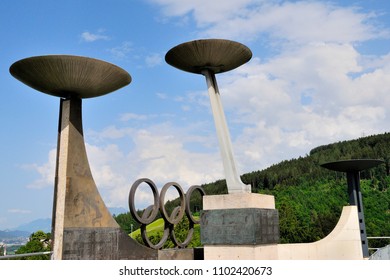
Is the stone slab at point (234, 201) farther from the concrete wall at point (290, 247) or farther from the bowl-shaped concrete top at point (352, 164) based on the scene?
the bowl-shaped concrete top at point (352, 164)

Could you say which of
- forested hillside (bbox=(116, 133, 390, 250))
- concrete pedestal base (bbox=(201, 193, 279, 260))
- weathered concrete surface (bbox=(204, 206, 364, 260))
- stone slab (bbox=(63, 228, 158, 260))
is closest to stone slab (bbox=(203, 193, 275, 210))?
concrete pedestal base (bbox=(201, 193, 279, 260))

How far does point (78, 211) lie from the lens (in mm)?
9938

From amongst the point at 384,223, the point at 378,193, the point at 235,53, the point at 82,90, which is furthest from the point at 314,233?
the point at 82,90

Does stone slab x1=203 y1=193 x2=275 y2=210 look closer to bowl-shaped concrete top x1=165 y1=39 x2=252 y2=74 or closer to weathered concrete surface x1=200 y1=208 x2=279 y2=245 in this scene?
weathered concrete surface x1=200 y1=208 x2=279 y2=245

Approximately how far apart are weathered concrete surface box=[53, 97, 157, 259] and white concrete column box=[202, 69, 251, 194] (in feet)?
9.29

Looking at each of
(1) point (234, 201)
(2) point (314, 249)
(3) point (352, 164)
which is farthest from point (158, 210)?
(3) point (352, 164)

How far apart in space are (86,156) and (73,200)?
3.91ft

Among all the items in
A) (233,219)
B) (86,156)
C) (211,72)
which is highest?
(211,72)

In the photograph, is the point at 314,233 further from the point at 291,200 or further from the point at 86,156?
the point at 86,156

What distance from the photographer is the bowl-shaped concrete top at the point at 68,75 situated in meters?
9.41

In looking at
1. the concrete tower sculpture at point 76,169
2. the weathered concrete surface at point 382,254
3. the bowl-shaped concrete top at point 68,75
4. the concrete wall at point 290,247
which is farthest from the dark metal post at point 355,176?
the bowl-shaped concrete top at point 68,75

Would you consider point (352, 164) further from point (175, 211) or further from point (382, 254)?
point (175, 211)

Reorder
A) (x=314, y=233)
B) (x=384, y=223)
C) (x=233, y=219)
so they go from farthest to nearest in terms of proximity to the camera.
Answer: (x=384, y=223) → (x=314, y=233) → (x=233, y=219)
